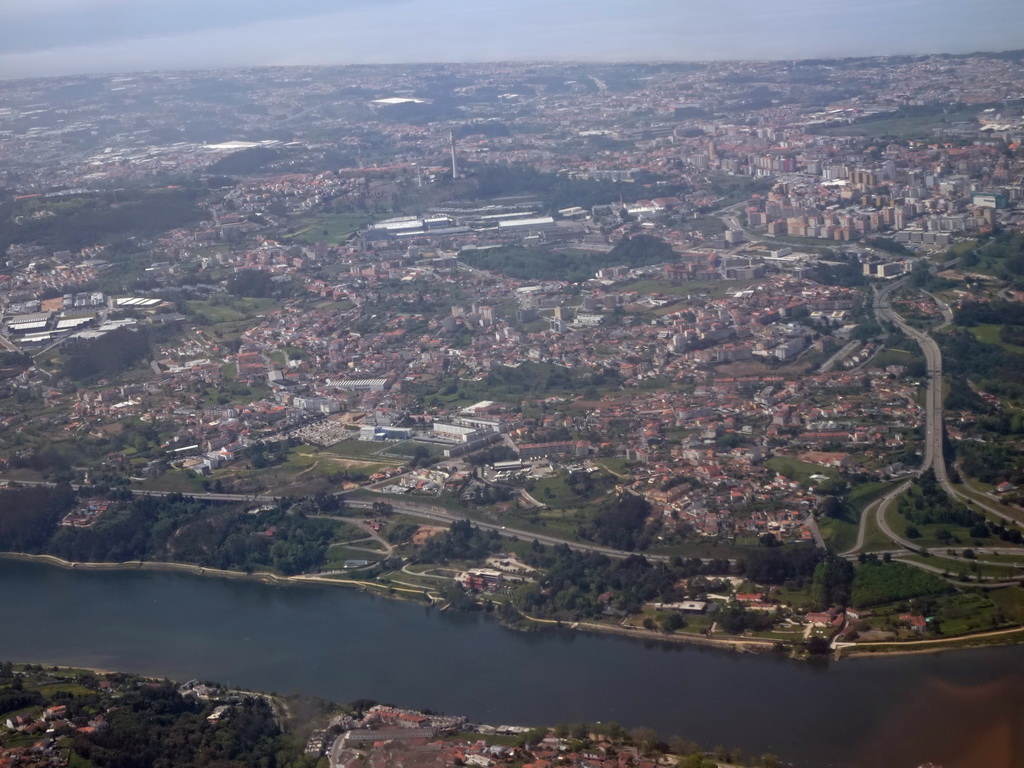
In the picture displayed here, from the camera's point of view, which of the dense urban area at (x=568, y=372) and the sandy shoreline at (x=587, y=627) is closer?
the sandy shoreline at (x=587, y=627)

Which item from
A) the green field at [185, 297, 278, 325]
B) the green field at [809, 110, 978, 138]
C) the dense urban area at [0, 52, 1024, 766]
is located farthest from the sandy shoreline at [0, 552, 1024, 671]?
the green field at [809, 110, 978, 138]

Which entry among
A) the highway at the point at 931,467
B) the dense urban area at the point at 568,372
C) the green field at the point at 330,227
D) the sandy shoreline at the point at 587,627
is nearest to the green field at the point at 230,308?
the dense urban area at the point at 568,372

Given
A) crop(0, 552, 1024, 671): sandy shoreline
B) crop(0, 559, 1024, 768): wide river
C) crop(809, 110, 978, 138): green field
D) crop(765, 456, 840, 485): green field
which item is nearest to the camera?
crop(0, 559, 1024, 768): wide river

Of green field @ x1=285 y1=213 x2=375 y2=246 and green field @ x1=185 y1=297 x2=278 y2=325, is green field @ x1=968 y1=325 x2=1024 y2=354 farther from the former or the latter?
green field @ x1=285 y1=213 x2=375 y2=246

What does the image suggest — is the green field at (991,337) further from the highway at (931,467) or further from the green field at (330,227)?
the green field at (330,227)

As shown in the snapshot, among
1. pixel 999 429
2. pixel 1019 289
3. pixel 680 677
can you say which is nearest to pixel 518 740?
pixel 680 677

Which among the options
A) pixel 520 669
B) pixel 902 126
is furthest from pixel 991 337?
pixel 902 126

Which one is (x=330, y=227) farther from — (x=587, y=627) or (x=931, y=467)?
(x=587, y=627)
